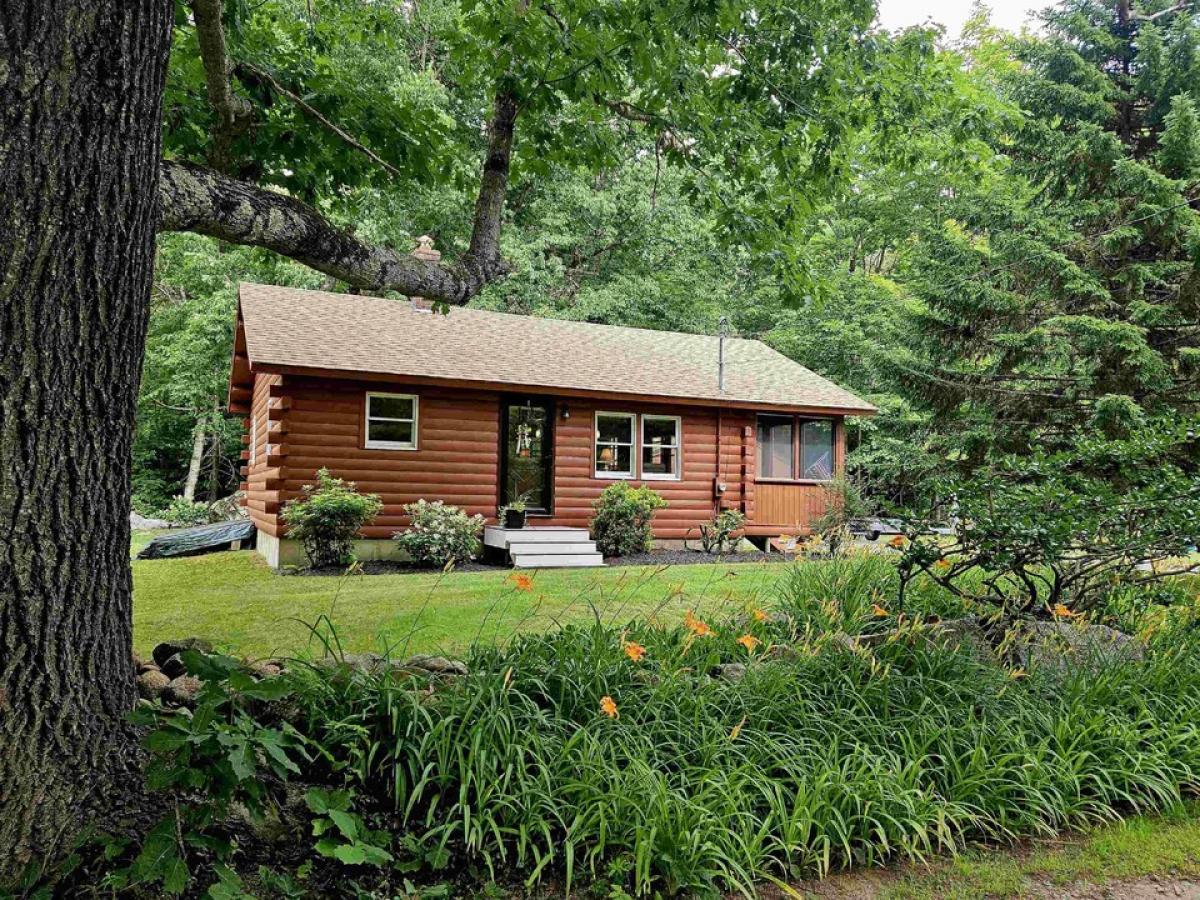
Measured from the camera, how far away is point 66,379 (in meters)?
2.14

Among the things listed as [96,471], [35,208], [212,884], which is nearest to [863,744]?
[212,884]

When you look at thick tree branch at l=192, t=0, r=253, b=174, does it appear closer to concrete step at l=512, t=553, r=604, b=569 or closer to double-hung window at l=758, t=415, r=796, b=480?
concrete step at l=512, t=553, r=604, b=569

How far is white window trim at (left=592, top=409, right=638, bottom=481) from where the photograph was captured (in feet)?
42.1

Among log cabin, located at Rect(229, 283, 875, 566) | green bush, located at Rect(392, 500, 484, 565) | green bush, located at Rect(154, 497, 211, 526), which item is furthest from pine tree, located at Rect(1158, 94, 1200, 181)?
green bush, located at Rect(154, 497, 211, 526)

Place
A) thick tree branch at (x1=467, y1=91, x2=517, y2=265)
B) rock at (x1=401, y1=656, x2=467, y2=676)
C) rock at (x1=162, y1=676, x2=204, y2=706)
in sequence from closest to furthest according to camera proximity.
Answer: rock at (x1=162, y1=676, x2=204, y2=706) → rock at (x1=401, y1=656, x2=467, y2=676) → thick tree branch at (x1=467, y1=91, x2=517, y2=265)

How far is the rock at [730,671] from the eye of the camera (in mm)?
3731

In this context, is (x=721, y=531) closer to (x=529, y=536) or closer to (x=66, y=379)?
(x=529, y=536)

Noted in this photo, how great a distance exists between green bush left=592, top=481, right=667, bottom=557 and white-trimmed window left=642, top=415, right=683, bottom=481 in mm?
1374

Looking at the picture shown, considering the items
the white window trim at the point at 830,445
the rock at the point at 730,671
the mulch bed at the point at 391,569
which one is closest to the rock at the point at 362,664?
the rock at the point at 730,671

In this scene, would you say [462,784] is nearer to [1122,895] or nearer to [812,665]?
[812,665]


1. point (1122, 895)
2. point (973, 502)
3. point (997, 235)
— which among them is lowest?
point (1122, 895)

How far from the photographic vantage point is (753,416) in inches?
555

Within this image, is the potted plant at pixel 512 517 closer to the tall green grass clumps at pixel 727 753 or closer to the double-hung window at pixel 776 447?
the double-hung window at pixel 776 447

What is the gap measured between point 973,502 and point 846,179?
2.45 meters
